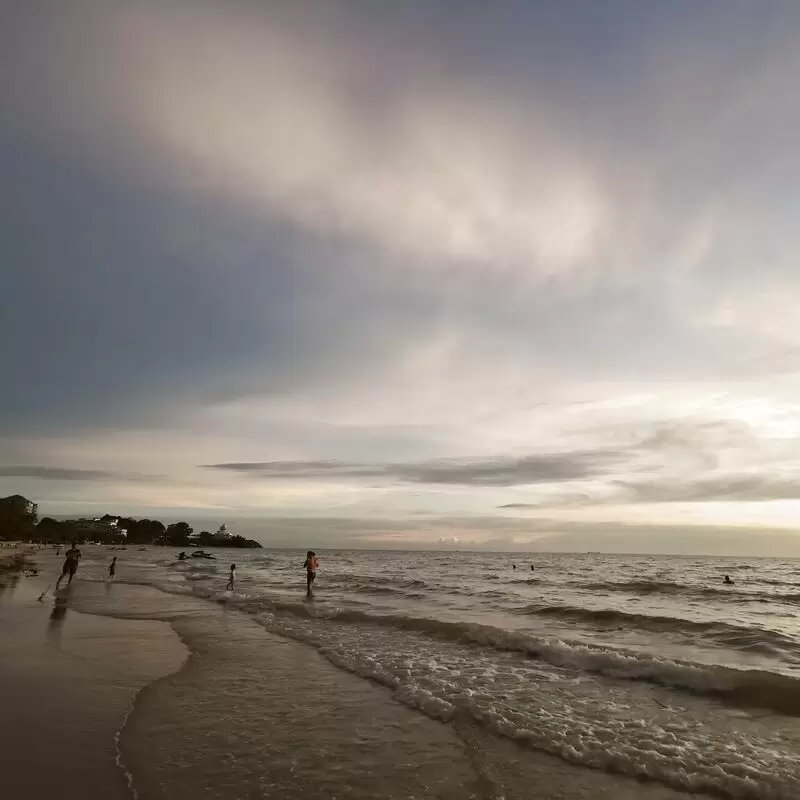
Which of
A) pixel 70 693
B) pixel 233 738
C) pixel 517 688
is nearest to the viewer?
pixel 233 738

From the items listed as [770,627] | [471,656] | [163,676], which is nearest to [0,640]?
[163,676]

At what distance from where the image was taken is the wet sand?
6.25 meters

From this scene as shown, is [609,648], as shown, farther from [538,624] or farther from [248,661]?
[248,661]

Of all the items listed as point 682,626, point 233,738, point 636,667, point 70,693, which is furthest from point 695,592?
point 70,693

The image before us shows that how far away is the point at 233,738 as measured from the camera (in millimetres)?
7715

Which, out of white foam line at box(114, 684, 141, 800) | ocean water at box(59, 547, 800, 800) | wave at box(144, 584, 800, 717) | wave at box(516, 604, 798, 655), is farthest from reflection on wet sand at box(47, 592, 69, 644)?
wave at box(516, 604, 798, 655)

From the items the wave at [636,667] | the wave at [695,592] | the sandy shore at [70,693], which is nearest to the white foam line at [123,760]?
the sandy shore at [70,693]

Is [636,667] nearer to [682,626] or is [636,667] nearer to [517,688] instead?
[517,688]

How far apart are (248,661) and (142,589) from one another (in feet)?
74.2

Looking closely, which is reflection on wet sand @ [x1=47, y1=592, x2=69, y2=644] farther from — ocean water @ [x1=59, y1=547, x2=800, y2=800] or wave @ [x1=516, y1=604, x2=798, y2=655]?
wave @ [x1=516, y1=604, x2=798, y2=655]

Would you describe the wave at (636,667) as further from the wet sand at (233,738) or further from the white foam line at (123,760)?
the white foam line at (123,760)

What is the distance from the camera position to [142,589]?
104ft

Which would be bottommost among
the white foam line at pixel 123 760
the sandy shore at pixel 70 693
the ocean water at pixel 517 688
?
the ocean water at pixel 517 688

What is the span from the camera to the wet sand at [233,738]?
6.25 m
